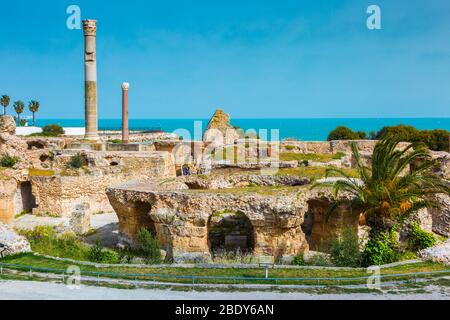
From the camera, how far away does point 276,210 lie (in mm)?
15602

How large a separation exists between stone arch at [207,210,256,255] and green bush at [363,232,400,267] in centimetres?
408

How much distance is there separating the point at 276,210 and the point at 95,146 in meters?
22.6

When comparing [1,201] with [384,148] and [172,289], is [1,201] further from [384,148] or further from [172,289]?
[384,148]

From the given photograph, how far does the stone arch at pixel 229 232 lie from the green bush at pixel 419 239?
4981 mm

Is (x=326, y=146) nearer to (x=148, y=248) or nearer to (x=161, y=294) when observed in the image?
(x=148, y=248)

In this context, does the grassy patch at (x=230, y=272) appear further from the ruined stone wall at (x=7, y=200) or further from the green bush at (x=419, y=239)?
the ruined stone wall at (x=7, y=200)

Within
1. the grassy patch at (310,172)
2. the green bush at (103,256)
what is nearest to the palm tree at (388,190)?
the grassy patch at (310,172)

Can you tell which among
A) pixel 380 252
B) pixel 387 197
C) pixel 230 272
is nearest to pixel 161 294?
pixel 230 272

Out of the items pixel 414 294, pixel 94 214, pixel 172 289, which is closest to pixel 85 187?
pixel 94 214

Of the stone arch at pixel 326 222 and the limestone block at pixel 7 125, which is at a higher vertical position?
the limestone block at pixel 7 125

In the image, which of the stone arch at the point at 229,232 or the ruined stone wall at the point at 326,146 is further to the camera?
the ruined stone wall at the point at 326,146

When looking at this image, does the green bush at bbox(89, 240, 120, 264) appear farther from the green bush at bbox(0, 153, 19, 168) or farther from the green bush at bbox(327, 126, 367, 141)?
the green bush at bbox(327, 126, 367, 141)

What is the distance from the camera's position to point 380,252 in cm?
1442

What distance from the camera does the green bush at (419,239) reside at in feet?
52.3
